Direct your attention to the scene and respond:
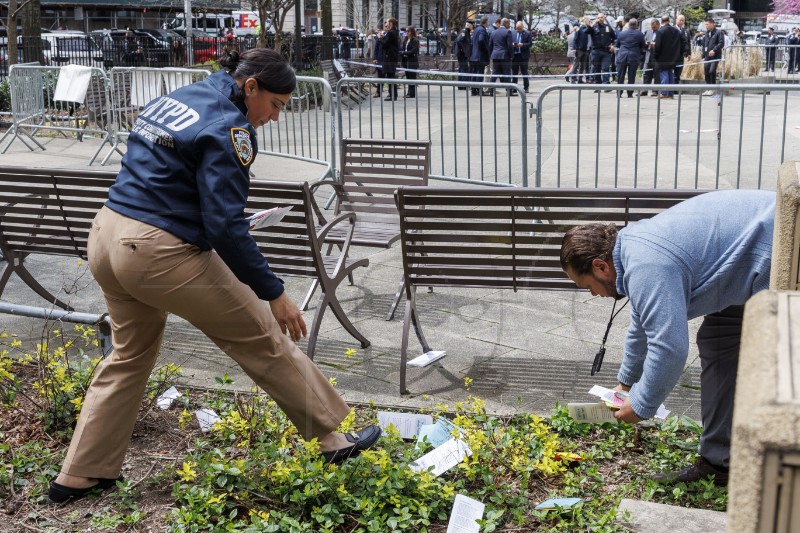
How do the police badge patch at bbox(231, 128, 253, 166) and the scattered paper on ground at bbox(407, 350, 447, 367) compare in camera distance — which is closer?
the police badge patch at bbox(231, 128, 253, 166)

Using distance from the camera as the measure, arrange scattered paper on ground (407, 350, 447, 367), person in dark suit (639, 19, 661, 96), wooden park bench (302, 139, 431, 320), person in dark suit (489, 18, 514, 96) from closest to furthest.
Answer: scattered paper on ground (407, 350, 447, 367), wooden park bench (302, 139, 431, 320), person in dark suit (489, 18, 514, 96), person in dark suit (639, 19, 661, 96)

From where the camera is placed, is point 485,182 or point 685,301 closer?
point 685,301

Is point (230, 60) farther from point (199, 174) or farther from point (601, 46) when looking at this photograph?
point (601, 46)

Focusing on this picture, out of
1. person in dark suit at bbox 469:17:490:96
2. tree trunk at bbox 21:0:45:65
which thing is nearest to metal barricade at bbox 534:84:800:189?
person in dark suit at bbox 469:17:490:96

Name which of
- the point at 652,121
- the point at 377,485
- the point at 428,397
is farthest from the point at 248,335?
the point at 652,121

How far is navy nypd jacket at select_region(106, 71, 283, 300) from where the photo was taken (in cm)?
325

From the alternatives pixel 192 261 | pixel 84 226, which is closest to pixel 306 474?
pixel 192 261

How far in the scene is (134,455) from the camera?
13.5 feet

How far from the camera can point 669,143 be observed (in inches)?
531

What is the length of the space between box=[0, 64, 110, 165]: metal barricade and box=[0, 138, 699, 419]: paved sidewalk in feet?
21.1

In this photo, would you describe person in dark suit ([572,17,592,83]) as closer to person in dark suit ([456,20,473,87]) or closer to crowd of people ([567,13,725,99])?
crowd of people ([567,13,725,99])

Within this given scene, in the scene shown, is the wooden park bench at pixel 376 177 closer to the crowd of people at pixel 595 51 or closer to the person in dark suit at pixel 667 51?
the crowd of people at pixel 595 51

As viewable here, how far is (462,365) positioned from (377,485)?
1.78 meters

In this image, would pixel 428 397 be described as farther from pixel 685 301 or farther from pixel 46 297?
pixel 46 297
